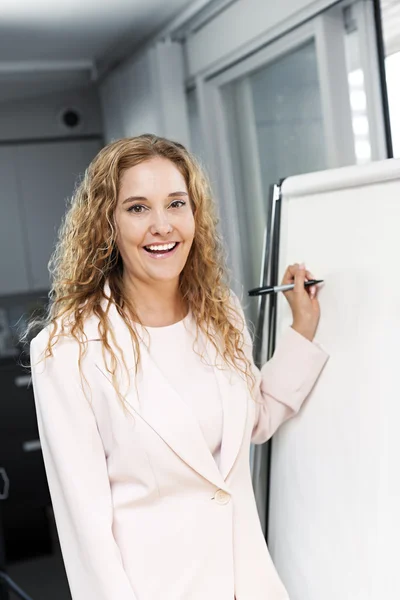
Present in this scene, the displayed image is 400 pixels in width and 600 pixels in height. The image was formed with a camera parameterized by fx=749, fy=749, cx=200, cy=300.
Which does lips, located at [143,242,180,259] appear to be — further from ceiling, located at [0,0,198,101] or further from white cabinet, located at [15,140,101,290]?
white cabinet, located at [15,140,101,290]

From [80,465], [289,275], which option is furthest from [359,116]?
[80,465]

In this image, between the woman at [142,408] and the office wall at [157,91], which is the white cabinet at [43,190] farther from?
the woman at [142,408]

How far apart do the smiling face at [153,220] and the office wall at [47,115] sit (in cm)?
317

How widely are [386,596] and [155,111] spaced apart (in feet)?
8.71

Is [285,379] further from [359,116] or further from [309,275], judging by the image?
[359,116]

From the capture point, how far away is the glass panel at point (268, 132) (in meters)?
2.72

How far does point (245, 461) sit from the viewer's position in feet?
5.02

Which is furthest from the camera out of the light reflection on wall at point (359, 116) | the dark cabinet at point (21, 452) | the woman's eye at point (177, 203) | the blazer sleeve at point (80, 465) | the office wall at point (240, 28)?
the dark cabinet at point (21, 452)

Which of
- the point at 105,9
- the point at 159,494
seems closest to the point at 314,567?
the point at 159,494

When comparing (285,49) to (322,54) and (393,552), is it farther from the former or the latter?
(393,552)

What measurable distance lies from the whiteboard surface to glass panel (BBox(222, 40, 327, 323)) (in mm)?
1089

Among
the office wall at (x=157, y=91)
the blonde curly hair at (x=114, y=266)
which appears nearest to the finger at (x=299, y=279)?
the blonde curly hair at (x=114, y=266)

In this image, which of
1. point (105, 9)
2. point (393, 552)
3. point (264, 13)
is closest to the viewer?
point (393, 552)

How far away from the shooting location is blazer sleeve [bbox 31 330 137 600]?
1.39m
